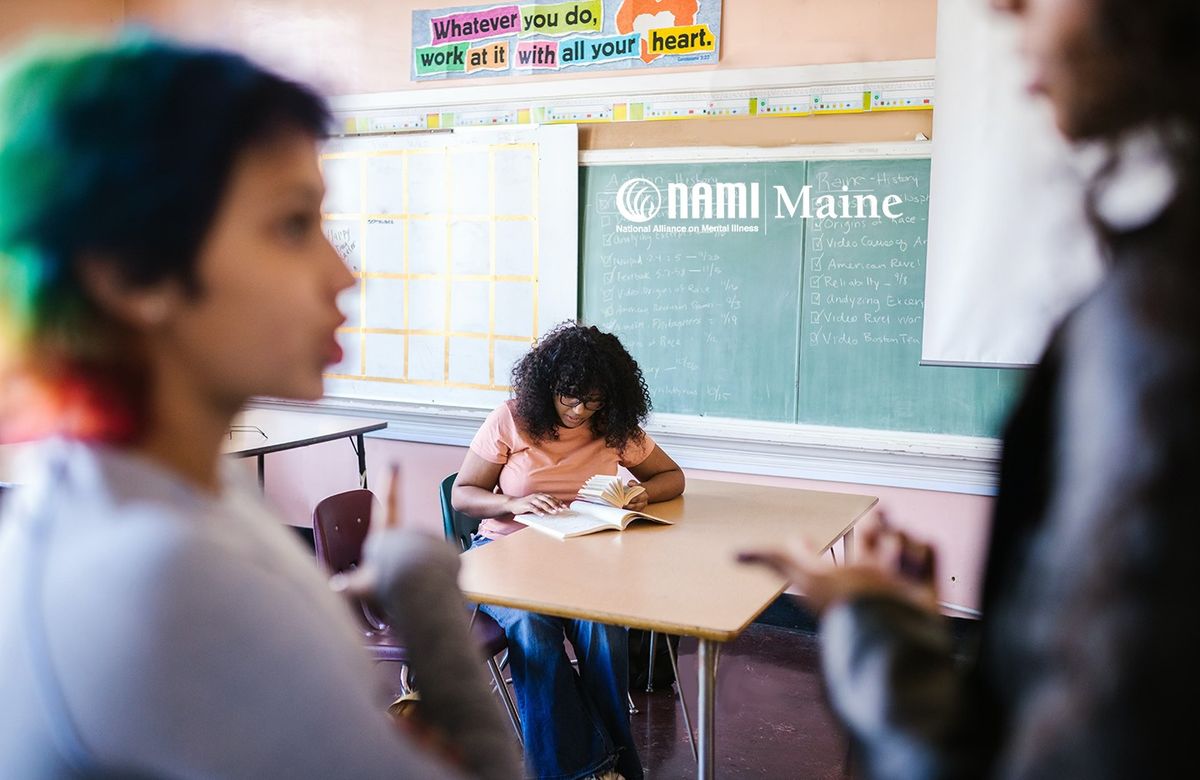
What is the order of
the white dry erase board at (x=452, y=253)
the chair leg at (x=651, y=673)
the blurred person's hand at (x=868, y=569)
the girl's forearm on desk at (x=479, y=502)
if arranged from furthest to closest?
the white dry erase board at (x=452, y=253)
the chair leg at (x=651, y=673)
the girl's forearm on desk at (x=479, y=502)
the blurred person's hand at (x=868, y=569)

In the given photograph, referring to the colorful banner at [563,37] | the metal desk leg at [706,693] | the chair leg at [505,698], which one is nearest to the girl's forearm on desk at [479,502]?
the chair leg at [505,698]

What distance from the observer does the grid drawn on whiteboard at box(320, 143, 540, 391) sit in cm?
460

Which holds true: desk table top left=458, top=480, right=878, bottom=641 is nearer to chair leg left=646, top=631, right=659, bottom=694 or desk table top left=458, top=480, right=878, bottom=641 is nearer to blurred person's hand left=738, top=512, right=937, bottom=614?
chair leg left=646, top=631, right=659, bottom=694

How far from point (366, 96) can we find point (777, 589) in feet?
12.0

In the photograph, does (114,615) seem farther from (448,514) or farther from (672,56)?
(672,56)

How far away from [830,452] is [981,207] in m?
1.14

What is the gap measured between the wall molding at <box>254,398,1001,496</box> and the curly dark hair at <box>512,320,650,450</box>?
1.04 metres

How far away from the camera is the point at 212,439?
26.6 inches

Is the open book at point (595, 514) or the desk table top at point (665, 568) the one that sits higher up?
the open book at point (595, 514)

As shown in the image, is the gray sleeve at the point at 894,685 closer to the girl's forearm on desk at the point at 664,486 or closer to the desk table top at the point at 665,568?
the desk table top at the point at 665,568

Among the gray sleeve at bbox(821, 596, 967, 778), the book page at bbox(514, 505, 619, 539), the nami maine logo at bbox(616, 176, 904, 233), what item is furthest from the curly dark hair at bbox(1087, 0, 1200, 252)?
the nami maine logo at bbox(616, 176, 904, 233)

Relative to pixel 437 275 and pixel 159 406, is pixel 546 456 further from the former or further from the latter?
pixel 159 406

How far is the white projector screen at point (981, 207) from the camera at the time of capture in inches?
131

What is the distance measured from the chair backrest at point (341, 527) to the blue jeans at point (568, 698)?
0.43 m
